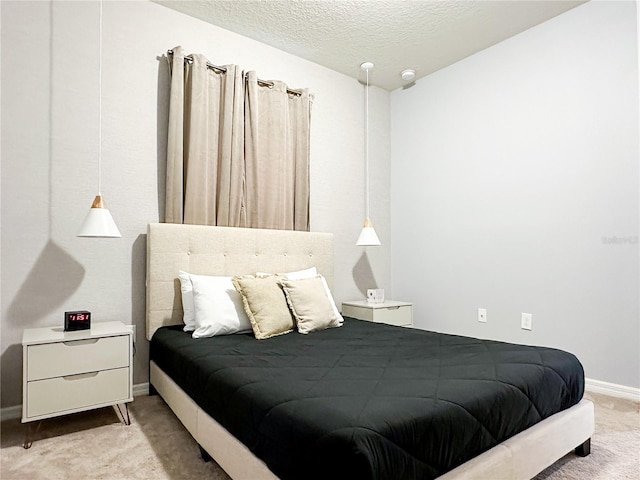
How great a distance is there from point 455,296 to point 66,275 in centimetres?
313

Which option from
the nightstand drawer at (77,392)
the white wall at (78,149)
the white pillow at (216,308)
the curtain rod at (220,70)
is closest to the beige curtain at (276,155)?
the curtain rod at (220,70)

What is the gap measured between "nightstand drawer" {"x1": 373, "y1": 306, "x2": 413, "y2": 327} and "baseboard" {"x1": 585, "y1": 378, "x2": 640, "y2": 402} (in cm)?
146

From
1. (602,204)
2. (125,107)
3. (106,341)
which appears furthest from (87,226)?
(602,204)

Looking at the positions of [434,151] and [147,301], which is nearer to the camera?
[147,301]

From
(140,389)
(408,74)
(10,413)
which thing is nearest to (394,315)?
(140,389)

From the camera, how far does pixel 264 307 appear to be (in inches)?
100

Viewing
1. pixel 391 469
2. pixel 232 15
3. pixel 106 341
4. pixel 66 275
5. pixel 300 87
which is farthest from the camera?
pixel 300 87

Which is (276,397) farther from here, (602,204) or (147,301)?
(602,204)

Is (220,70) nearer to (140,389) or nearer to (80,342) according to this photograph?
(80,342)

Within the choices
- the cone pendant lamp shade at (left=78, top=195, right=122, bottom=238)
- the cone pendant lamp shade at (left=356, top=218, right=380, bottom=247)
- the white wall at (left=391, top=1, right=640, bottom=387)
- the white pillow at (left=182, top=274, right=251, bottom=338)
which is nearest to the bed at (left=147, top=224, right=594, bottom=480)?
the white pillow at (left=182, top=274, right=251, bottom=338)

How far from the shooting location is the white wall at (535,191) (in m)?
2.77

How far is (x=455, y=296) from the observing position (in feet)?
12.4

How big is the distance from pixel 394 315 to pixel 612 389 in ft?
5.45

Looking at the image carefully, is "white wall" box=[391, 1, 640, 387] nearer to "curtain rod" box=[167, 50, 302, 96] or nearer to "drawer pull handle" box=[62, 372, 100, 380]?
"curtain rod" box=[167, 50, 302, 96]
